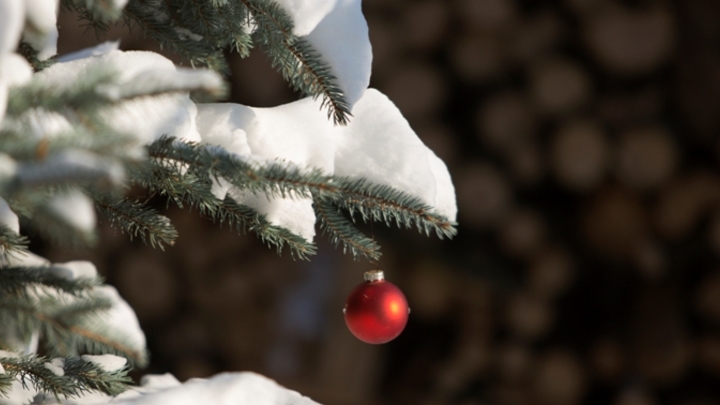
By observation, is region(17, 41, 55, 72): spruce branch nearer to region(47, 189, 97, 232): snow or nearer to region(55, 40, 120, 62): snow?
region(55, 40, 120, 62): snow

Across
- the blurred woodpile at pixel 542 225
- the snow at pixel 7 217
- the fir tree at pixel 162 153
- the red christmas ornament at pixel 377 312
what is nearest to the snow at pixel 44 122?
the fir tree at pixel 162 153

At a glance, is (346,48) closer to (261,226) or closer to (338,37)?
(338,37)

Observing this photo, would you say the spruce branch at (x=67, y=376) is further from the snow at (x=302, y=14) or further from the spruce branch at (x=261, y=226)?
the snow at (x=302, y=14)

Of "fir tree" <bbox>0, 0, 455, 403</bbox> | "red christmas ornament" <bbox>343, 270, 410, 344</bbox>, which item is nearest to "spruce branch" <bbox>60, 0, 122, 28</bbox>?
"fir tree" <bbox>0, 0, 455, 403</bbox>

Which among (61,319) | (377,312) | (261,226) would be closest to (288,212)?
(261,226)

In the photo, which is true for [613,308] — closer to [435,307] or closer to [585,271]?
[585,271]

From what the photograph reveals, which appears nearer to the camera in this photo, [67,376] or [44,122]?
[44,122]
